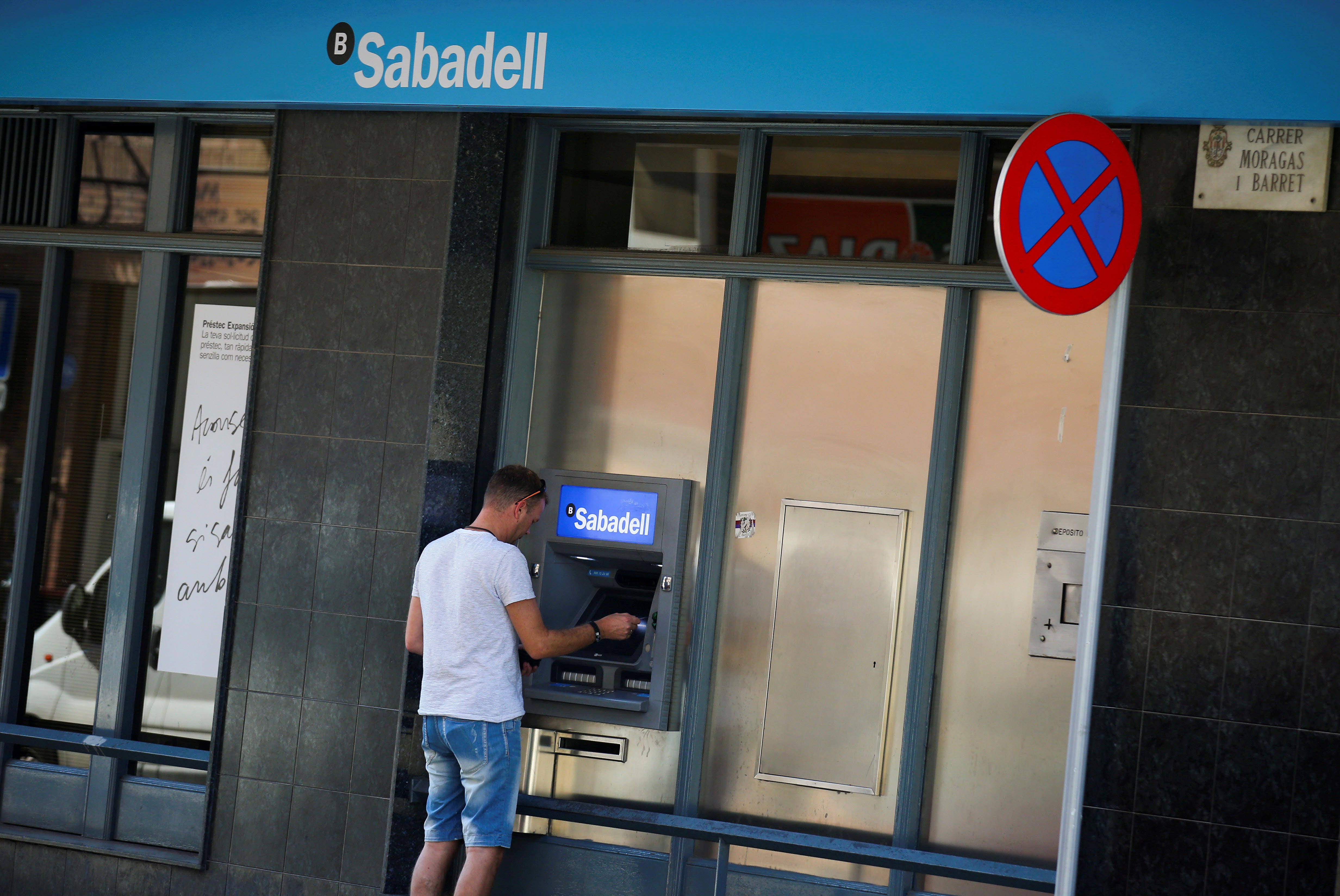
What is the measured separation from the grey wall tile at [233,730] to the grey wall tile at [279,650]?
0.24 feet

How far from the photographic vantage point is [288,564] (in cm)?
509

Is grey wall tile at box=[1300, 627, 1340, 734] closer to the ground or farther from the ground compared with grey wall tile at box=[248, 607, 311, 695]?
farther from the ground

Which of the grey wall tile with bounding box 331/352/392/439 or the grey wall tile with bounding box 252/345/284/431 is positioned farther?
the grey wall tile with bounding box 252/345/284/431

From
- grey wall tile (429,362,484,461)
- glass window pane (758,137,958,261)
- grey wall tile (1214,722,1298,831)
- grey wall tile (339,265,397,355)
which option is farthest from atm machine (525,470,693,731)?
grey wall tile (1214,722,1298,831)

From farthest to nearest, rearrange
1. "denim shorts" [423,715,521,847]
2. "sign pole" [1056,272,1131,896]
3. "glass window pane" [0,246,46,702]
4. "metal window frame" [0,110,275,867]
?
"glass window pane" [0,246,46,702], "metal window frame" [0,110,275,867], "denim shorts" [423,715,521,847], "sign pole" [1056,272,1131,896]

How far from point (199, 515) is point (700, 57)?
106 inches

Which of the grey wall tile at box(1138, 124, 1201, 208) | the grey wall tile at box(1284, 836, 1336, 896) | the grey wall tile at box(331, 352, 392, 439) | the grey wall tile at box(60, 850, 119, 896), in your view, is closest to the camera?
the grey wall tile at box(1284, 836, 1336, 896)

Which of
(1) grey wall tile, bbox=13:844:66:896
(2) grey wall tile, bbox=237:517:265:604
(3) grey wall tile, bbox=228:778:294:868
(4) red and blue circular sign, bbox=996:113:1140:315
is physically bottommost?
(1) grey wall tile, bbox=13:844:66:896

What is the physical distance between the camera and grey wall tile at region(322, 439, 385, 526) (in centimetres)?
499

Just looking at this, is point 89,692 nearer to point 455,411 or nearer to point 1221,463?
point 455,411

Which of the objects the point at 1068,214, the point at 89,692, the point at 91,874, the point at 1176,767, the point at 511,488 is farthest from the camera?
the point at 89,692

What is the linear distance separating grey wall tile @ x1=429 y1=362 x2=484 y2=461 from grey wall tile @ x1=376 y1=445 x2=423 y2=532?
0.08 metres

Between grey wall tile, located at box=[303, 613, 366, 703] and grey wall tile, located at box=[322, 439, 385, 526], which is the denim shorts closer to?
grey wall tile, located at box=[303, 613, 366, 703]

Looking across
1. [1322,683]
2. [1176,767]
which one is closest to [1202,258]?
[1322,683]
